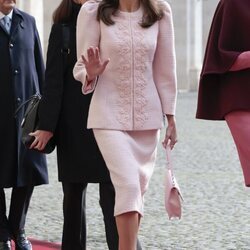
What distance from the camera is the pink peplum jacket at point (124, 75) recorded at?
4680 mm

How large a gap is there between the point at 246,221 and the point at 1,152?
2064 millimetres

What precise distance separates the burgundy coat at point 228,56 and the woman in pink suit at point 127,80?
202mm

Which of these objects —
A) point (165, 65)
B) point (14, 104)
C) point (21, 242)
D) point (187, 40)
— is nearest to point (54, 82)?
point (165, 65)

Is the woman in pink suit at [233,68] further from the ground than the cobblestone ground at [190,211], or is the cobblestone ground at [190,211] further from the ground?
the woman in pink suit at [233,68]

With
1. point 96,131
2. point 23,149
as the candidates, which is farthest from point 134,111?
point 23,149

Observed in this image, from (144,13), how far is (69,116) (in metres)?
0.75

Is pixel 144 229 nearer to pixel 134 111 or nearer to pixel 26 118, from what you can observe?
pixel 26 118

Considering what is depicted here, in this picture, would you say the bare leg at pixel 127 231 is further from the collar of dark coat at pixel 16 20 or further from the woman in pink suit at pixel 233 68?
the collar of dark coat at pixel 16 20

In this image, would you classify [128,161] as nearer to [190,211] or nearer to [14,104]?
[14,104]

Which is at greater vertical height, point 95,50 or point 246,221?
point 95,50

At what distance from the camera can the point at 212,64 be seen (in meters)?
4.68

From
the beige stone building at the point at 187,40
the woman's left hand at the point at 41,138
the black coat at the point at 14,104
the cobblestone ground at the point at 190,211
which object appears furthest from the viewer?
the beige stone building at the point at 187,40

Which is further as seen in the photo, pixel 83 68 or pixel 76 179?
pixel 76 179

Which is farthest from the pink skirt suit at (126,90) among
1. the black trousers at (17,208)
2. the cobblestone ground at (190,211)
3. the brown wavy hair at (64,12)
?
→ the cobblestone ground at (190,211)
